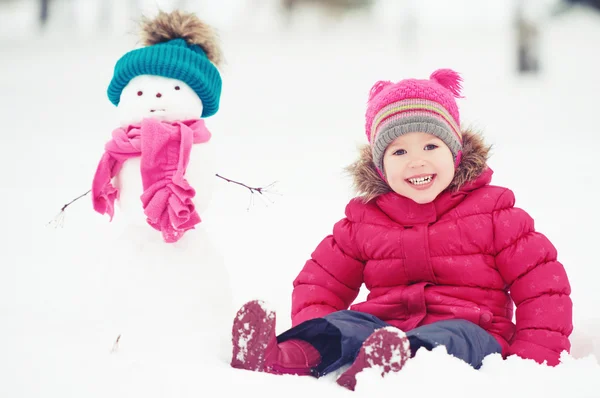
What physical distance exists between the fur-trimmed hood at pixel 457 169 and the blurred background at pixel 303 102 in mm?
601

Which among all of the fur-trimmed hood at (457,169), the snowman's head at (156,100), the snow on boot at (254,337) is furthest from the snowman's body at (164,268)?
the fur-trimmed hood at (457,169)

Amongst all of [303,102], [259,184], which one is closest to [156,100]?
[259,184]

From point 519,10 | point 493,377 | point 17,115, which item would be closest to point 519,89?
point 519,10

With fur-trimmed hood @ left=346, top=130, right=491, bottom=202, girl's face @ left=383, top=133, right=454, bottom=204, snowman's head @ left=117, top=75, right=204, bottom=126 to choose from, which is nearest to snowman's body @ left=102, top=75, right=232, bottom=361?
snowman's head @ left=117, top=75, right=204, bottom=126

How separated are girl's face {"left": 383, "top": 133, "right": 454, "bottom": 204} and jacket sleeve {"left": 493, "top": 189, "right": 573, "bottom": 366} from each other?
161 mm

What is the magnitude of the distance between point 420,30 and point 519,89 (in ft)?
3.09

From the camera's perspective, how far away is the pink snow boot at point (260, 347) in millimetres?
1435

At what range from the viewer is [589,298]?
2168 mm

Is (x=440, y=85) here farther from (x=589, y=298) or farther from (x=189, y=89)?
(x=589, y=298)

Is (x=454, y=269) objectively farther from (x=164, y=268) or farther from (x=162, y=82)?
(x=162, y=82)

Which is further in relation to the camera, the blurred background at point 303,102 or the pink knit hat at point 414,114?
the blurred background at point 303,102

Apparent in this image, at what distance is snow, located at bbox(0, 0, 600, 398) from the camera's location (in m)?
1.37

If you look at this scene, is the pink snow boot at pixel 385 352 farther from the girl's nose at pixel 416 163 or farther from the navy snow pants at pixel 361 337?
the girl's nose at pixel 416 163

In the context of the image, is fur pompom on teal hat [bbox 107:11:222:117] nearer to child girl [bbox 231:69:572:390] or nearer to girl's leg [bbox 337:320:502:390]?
child girl [bbox 231:69:572:390]
